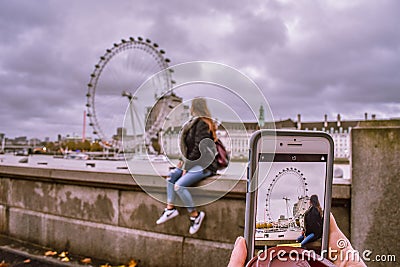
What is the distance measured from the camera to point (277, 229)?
1.26 meters

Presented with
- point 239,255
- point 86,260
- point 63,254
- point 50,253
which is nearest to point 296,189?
point 239,255

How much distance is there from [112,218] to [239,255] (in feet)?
12.3

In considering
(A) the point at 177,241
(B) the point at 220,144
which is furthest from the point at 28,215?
(B) the point at 220,144

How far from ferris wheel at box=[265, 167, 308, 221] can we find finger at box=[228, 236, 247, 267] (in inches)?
6.4

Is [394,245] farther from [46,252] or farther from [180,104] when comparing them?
[46,252]

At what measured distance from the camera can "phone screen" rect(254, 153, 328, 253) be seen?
1.24 meters

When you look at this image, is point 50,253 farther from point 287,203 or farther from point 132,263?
point 287,203

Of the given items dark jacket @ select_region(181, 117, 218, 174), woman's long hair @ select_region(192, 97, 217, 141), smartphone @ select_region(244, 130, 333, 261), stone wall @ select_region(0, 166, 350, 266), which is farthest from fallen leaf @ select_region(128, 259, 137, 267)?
smartphone @ select_region(244, 130, 333, 261)

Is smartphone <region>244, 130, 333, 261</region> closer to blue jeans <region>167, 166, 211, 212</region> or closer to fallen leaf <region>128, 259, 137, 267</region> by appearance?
blue jeans <region>167, 166, 211, 212</region>

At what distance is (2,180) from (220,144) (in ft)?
16.8

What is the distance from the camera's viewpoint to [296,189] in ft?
4.14

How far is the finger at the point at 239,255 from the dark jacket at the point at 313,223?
0.87 feet

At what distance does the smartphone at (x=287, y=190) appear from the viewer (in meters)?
1.23

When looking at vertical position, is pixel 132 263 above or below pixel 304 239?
below
